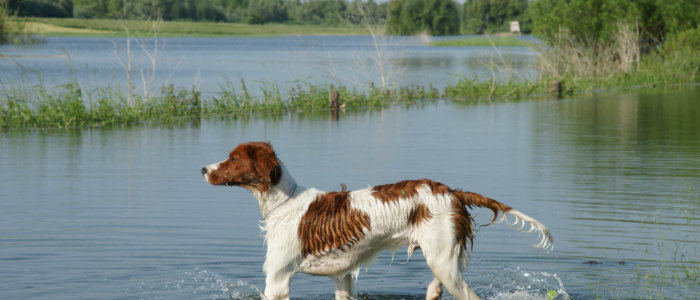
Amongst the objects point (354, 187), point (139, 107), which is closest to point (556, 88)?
point (139, 107)

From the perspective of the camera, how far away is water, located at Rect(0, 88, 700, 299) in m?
7.68

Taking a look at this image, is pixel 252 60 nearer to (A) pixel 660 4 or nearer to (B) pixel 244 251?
(A) pixel 660 4

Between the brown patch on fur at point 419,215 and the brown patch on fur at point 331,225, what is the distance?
11.6 inches

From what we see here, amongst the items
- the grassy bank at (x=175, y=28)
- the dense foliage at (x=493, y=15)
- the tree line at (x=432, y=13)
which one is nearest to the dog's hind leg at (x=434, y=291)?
the tree line at (x=432, y=13)

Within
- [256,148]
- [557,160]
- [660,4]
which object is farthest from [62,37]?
[256,148]

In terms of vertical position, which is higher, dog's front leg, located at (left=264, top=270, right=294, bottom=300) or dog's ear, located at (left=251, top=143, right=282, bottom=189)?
dog's ear, located at (left=251, top=143, right=282, bottom=189)

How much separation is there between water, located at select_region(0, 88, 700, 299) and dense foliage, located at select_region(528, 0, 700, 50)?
63.7ft

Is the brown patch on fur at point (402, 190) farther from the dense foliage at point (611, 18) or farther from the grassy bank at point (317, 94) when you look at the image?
the dense foliage at point (611, 18)

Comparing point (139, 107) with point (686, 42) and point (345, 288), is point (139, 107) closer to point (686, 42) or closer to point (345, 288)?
point (345, 288)

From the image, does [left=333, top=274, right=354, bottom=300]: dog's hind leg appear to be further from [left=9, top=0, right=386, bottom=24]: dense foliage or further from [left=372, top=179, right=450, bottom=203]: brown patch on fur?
[left=9, top=0, right=386, bottom=24]: dense foliage

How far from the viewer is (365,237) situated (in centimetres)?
618

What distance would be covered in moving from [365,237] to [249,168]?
0.93m

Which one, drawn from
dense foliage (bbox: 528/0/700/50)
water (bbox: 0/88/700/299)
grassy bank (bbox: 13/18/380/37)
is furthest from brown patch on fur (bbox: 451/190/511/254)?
grassy bank (bbox: 13/18/380/37)

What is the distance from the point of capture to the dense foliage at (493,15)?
130625 millimetres
